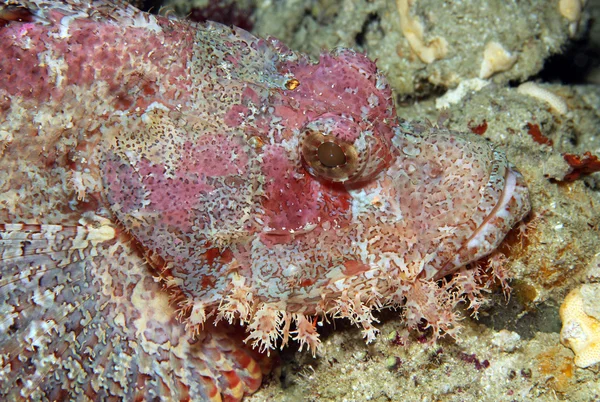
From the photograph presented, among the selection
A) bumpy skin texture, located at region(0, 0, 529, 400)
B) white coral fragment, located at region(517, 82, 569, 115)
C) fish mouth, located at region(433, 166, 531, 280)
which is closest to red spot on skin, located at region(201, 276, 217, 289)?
bumpy skin texture, located at region(0, 0, 529, 400)

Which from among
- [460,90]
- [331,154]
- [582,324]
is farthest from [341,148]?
[460,90]

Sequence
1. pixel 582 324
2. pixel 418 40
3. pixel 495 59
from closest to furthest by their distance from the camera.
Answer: pixel 582 324
pixel 495 59
pixel 418 40

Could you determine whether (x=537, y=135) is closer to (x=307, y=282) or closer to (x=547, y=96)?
(x=547, y=96)

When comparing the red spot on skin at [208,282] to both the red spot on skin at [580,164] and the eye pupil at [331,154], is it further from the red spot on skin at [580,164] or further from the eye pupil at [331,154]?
the red spot on skin at [580,164]

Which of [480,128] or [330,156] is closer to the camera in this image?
[330,156]

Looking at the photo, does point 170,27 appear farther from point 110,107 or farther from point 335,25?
point 335,25

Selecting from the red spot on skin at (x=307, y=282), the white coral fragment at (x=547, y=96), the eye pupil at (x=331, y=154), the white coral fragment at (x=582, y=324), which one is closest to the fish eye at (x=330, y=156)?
the eye pupil at (x=331, y=154)

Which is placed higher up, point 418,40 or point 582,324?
point 418,40
